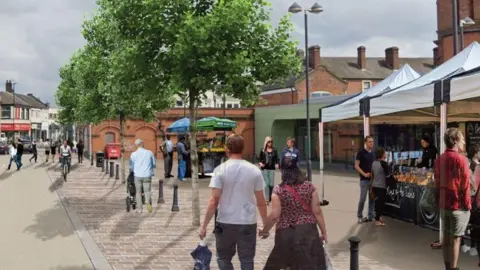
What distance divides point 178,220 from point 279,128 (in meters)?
31.9

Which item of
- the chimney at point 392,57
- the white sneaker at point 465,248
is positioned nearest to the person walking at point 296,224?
the white sneaker at point 465,248

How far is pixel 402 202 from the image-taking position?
10.3 m

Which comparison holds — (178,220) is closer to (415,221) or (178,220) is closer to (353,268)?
(415,221)

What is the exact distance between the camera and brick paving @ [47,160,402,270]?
7508mm

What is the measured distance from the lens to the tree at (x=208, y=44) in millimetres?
9891

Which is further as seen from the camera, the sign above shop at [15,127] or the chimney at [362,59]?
the sign above shop at [15,127]

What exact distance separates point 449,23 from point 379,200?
35.4 meters

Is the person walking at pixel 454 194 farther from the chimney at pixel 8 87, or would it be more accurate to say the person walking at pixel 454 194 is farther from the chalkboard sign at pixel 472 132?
the chimney at pixel 8 87

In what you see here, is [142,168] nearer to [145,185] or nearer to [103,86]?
[145,185]

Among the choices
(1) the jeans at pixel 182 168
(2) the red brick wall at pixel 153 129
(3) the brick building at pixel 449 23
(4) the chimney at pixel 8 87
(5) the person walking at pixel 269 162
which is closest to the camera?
(5) the person walking at pixel 269 162

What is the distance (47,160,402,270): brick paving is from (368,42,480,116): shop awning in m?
2.72

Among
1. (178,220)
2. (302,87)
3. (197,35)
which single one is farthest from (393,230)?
(302,87)

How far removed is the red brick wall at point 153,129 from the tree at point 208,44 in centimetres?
3548

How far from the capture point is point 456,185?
6.26m
